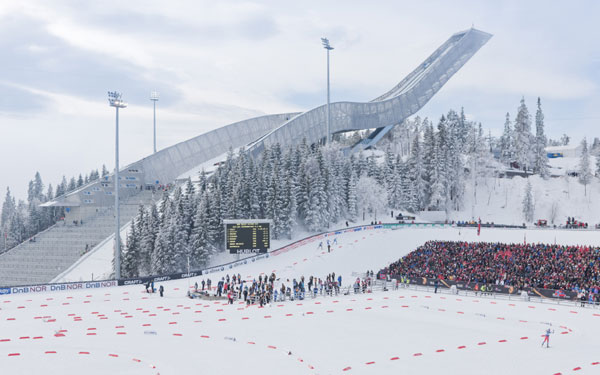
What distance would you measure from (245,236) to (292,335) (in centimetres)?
1812

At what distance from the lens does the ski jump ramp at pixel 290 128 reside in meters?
64.9

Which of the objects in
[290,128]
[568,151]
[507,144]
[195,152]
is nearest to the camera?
[290,128]

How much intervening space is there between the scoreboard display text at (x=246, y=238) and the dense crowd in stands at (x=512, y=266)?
30.2 ft

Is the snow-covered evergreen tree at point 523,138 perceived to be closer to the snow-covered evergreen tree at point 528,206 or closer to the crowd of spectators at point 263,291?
the snow-covered evergreen tree at point 528,206

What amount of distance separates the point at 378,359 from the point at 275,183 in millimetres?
31956

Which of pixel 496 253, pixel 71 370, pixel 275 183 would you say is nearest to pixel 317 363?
pixel 71 370

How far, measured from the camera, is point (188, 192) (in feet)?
163

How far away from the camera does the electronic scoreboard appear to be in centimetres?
3869

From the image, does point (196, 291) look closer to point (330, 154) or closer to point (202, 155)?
point (330, 154)

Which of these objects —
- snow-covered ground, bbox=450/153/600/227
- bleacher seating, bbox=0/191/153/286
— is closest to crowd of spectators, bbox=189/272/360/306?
bleacher seating, bbox=0/191/153/286

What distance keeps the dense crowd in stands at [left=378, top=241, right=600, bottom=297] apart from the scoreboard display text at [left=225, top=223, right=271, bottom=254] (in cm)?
921

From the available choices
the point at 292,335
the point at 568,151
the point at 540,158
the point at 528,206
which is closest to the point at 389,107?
the point at 540,158

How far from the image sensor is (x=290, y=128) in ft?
248

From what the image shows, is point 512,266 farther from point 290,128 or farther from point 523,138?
point 523,138
